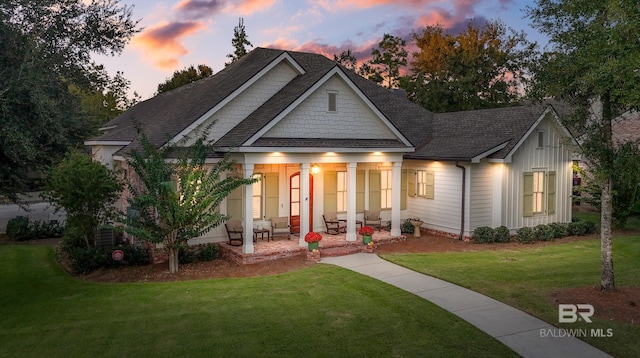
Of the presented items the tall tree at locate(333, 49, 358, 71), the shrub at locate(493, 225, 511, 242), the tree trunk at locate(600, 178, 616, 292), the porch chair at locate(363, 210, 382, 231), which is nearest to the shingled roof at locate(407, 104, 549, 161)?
the shrub at locate(493, 225, 511, 242)

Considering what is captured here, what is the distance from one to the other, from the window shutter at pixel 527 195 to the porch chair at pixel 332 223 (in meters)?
7.68

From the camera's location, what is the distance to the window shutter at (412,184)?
21781mm

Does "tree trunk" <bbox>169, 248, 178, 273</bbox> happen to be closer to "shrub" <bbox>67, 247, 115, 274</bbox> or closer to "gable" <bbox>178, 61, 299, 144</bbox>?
"shrub" <bbox>67, 247, 115, 274</bbox>

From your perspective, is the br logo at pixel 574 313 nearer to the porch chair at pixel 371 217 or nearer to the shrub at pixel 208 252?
the porch chair at pixel 371 217

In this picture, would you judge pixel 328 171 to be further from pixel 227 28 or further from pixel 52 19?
pixel 227 28

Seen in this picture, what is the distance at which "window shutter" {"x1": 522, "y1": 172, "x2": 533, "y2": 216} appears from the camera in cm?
2031

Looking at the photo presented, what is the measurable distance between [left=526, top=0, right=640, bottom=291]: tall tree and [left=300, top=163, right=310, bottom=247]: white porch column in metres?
7.89

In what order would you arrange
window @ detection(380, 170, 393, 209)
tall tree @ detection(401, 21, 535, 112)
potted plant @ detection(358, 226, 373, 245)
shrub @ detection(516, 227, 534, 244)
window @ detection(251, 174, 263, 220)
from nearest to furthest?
potted plant @ detection(358, 226, 373, 245) < window @ detection(251, 174, 263, 220) < shrub @ detection(516, 227, 534, 244) < window @ detection(380, 170, 393, 209) < tall tree @ detection(401, 21, 535, 112)

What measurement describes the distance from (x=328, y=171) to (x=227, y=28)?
33.8 m

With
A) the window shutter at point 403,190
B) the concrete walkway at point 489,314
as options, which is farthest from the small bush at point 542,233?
the concrete walkway at point 489,314

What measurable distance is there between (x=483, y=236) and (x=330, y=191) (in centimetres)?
627

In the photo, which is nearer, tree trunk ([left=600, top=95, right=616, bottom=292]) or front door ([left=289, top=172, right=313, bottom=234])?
tree trunk ([left=600, top=95, right=616, bottom=292])

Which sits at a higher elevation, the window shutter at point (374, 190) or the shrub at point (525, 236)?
the window shutter at point (374, 190)

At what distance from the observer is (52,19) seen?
11.4 metres
